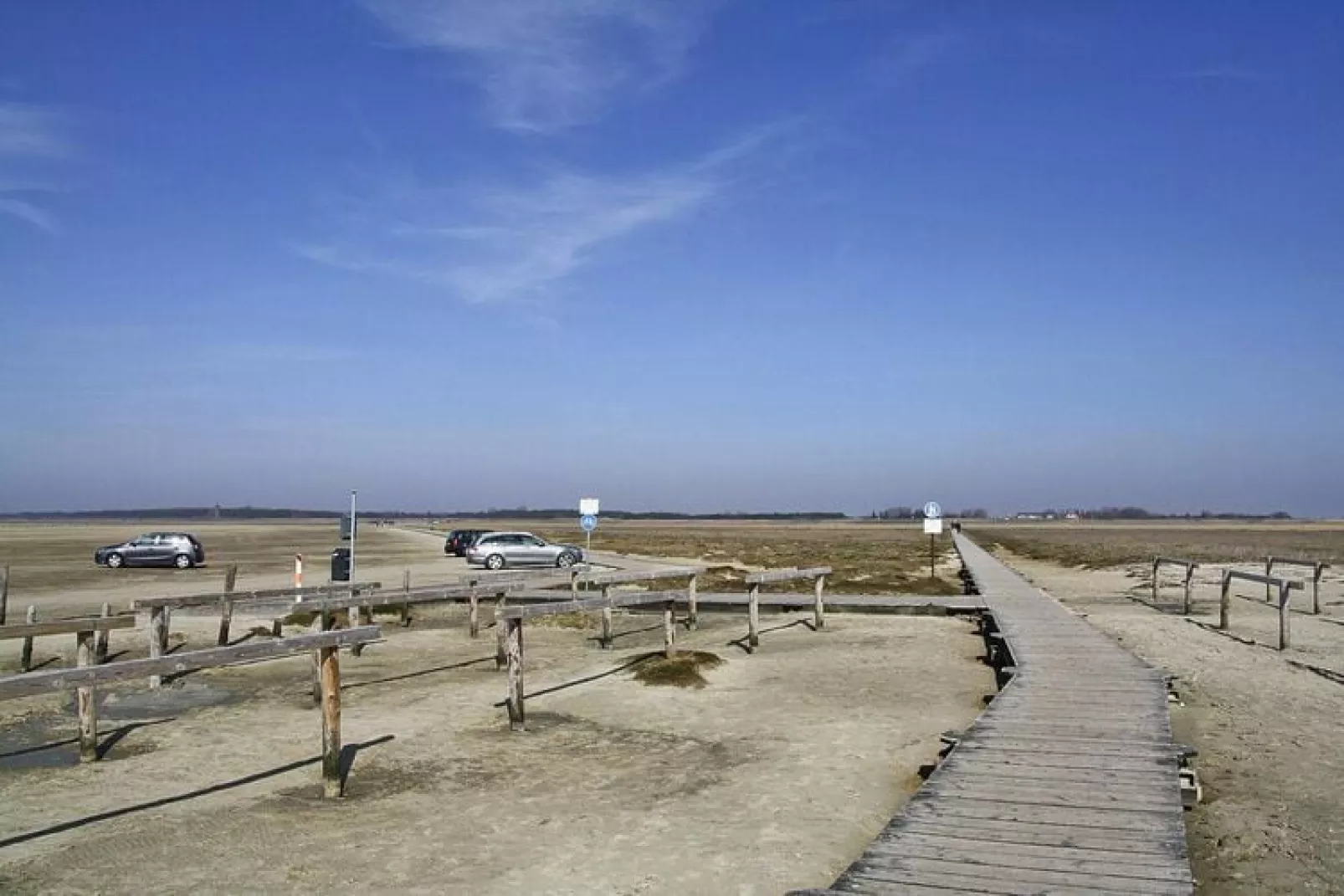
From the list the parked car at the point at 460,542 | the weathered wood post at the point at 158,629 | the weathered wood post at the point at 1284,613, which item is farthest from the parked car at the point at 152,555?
the weathered wood post at the point at 1284,613

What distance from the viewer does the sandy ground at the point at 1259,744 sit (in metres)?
6.84

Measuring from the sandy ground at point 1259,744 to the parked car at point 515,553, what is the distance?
2154 cm

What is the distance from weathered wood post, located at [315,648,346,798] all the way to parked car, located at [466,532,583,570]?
29.8 meters

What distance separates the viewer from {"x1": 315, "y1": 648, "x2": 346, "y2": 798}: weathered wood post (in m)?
8.37

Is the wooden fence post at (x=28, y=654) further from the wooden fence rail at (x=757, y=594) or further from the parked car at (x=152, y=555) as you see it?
the parked car at (x=152, y=555)

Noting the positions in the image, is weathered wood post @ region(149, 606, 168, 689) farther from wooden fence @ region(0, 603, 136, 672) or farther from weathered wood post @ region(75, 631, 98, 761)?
weathered wood post @ region(75, 631, 98, 761)

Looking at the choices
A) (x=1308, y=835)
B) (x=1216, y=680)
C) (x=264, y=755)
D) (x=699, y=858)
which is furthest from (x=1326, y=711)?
(x=264, y=755)

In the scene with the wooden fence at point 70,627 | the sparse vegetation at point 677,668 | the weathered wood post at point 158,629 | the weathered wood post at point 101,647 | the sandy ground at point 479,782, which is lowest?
the sandy ground at point 479,782

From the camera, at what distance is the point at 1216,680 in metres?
14.0

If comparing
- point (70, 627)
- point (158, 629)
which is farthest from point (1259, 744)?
point (158, 629)

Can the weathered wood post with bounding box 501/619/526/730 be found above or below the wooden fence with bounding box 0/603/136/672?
below

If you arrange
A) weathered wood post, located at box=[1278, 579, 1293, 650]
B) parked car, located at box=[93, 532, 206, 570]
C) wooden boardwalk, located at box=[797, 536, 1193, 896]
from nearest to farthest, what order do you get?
wooden boardwalk, located at box=[797, 536, 1193, 896], weathered wood post, located at box=[1278, 579, 1293, 650], parked car, located at box=[93, 532, 206, 570]

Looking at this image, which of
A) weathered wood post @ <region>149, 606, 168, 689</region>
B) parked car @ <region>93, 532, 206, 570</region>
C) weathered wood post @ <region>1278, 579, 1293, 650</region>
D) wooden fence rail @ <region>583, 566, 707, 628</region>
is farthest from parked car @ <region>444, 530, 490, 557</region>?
weathered wood post @ <region>1278, 579, 1293, 650</region>

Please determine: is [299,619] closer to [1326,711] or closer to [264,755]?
[264,755]
